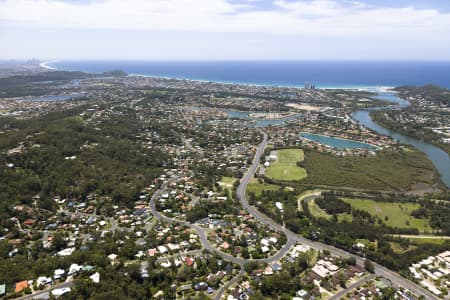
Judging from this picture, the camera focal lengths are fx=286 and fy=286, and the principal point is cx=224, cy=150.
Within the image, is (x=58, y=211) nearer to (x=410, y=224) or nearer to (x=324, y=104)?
(x=410, y=224)

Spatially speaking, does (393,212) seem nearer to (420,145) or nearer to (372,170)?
(372,170)

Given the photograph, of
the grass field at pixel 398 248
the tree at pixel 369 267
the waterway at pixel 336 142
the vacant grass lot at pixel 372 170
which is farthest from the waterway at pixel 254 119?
the tree at pixel 369 267

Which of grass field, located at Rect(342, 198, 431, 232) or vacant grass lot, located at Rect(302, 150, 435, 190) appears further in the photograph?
vacant grass lot, located at Rect(302, 150, 435, 190)

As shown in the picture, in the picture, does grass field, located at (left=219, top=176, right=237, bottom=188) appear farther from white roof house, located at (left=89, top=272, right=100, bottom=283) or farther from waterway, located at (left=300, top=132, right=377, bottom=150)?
waterway, located at (left=300, top=132, right=377, bottom=150)

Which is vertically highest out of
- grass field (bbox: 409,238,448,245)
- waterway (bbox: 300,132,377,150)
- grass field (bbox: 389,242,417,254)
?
waterway (bbox: 300,132,377,150)

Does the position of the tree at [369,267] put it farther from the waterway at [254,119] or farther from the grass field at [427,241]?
the waterway at [254,119]

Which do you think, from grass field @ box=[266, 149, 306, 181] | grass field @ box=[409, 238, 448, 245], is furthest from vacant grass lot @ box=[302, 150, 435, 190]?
grass field @ box=[409, 238, 448, 245]
